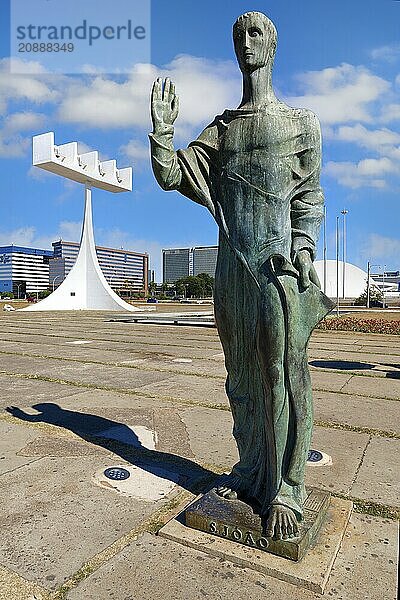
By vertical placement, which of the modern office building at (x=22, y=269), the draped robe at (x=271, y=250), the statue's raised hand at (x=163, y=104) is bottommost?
the draped robe at (x=271, y=250)

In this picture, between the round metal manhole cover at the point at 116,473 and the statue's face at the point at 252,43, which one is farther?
the round metal manhole cover at the point at 116,473

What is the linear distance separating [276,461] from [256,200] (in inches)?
56.3

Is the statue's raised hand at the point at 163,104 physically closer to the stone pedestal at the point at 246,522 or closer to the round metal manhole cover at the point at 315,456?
the stone pedestal at the point at 246,522

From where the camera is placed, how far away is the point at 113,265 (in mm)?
146125

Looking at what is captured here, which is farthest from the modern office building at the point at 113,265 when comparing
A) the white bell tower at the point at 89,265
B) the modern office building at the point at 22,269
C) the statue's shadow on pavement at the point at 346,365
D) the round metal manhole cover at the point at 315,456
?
the round metal manhole cover at the point at 315,456

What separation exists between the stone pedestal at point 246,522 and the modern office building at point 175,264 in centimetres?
14528

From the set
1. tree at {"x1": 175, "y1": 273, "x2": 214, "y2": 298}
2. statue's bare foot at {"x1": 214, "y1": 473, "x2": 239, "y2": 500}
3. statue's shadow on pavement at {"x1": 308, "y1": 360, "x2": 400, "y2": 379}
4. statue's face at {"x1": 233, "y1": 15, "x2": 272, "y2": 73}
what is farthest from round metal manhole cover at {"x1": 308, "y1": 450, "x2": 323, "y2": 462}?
tree at {"x1": 175, "y1": 273, "x2": 214, "y2": 298}

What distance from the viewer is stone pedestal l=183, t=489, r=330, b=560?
248 centimetres

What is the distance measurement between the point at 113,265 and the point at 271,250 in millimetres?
146470

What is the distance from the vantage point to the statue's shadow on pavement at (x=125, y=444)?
3598mm

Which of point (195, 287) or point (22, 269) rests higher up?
point (22, 269)

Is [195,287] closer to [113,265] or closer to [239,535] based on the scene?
[113,265]

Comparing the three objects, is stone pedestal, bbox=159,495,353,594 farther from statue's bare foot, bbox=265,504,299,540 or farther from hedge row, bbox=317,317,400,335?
hedge row, bbox=317,317,400,335

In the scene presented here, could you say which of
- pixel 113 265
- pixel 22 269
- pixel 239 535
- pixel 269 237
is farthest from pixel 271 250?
pixel 113 265
